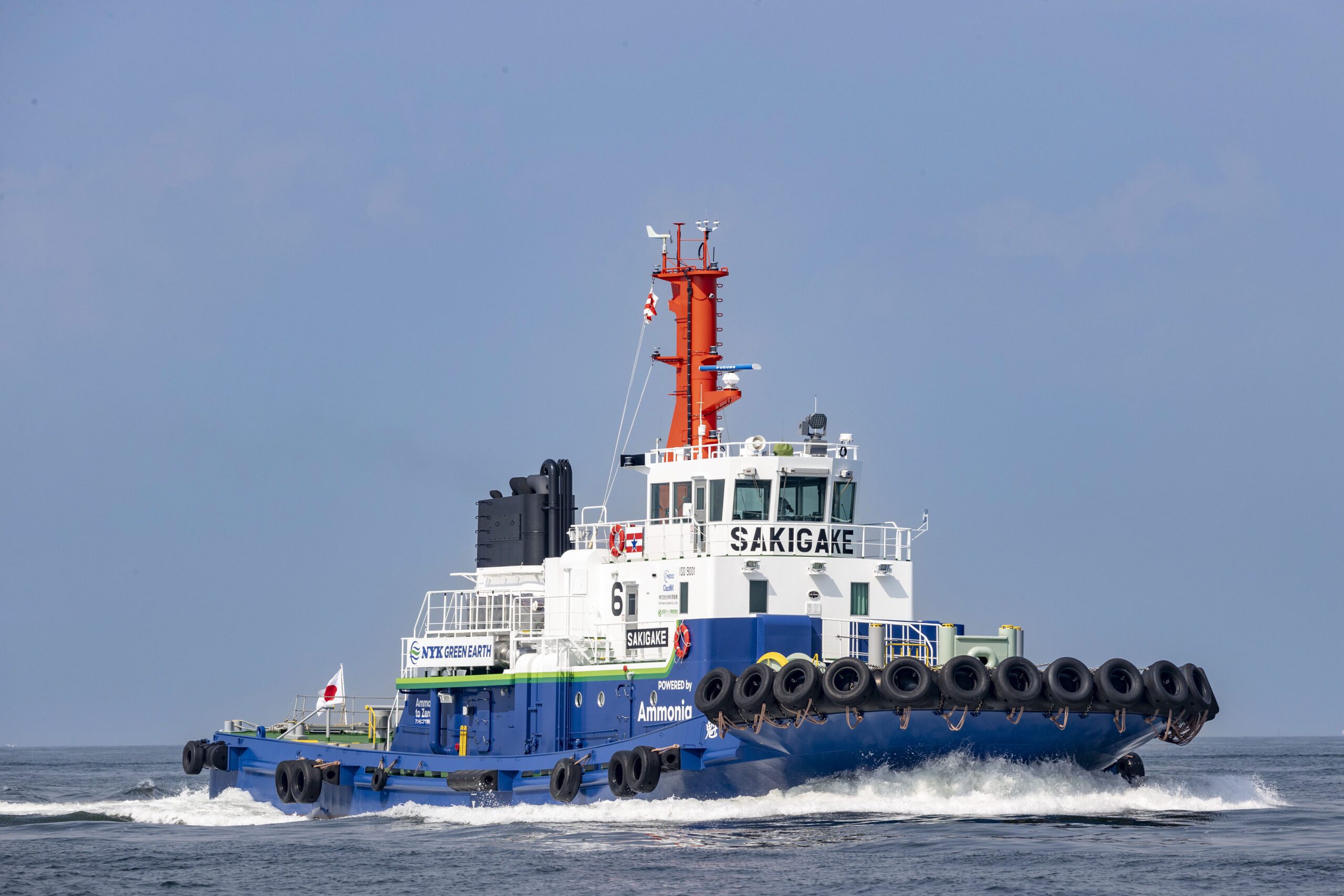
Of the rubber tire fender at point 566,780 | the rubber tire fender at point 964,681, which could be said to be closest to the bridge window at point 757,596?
the rubber tire fender at point 566,780

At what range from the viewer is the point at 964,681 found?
65.7ft

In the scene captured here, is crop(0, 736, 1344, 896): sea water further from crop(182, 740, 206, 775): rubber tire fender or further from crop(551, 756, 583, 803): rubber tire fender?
crop(182, 740, 206, 775): rubber tire fender

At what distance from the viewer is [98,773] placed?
2124 inches

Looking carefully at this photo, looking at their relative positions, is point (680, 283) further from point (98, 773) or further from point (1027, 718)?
point (98, 773)

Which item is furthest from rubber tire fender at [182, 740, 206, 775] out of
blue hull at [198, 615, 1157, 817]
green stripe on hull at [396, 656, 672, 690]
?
green stripe on hull at [396, 656, 672, 690]

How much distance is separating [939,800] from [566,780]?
5004 millimetres

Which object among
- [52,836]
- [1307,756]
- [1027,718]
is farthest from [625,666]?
[1307,756]

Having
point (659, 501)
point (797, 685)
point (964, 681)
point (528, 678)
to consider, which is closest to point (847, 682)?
point (797, 685)

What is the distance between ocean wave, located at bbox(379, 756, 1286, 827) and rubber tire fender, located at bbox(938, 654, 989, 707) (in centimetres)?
96

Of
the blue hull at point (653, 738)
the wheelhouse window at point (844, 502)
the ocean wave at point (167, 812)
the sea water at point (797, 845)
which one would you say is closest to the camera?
the sea water at point (797, 845)

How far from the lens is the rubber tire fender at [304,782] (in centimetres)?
2627

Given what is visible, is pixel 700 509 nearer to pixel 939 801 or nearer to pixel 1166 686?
pixel 939 801

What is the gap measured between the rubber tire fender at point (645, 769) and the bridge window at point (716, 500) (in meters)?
3.76

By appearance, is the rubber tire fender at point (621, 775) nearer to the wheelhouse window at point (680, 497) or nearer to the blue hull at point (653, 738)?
the blue hull at point (653, 738)
